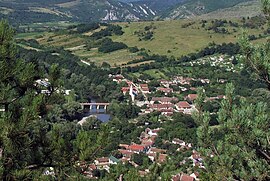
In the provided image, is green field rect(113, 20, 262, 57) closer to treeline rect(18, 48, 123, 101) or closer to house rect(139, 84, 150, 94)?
treeline rect(18, 48, 123, 101)

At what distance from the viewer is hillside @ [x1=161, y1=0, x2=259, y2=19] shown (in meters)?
170

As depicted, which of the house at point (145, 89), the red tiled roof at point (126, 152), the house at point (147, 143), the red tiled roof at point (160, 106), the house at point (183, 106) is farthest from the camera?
the house at point (145, 89)

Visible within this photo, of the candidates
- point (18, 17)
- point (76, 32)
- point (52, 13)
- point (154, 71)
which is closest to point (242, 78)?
point (154, 71)

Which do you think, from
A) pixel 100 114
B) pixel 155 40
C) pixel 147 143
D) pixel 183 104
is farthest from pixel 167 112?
pixel 155 40

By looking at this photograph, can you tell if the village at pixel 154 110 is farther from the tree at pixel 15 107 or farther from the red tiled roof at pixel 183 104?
the tree at pixel 15 107

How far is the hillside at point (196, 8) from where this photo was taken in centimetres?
16988

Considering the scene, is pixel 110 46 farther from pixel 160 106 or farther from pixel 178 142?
pixel 178 142

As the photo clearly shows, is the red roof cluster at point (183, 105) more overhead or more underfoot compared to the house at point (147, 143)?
more overhead

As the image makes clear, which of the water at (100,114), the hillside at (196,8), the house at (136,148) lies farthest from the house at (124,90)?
the hillside at (196,8)

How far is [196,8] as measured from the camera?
174500mm

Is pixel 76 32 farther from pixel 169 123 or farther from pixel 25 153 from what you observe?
pixel 25 153

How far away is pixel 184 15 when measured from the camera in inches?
6634

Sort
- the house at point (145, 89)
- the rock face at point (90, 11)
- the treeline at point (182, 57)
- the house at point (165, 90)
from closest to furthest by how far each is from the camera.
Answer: the house at point (165, 90)
the house at point (145, 89)
the treeline at point (182, 57)
the rock face at point (90, 11)

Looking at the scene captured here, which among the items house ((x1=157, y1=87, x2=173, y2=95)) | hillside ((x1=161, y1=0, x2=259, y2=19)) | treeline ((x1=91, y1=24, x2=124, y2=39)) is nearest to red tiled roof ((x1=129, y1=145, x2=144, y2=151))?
house ((x1=157, y1=87, x2=173, y2=95))
